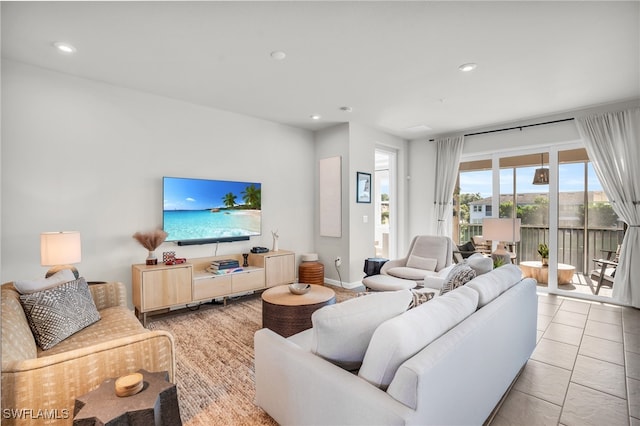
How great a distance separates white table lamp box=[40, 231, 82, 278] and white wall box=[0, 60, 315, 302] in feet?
1.88

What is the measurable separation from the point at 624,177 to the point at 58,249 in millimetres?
6250

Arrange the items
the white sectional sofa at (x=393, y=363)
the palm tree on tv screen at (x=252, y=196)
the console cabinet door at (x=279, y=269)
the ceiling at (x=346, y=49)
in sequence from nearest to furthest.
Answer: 1. the white sectional sofa at (x=393, y=363)
2. the ceiling at (x=346, y=49)
3. the console cabinet door at (x=279, y=269)
4. the palm tree on tv screen at (x=252, y=196)

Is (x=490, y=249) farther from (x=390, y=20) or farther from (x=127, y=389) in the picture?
(x=127, y=389)

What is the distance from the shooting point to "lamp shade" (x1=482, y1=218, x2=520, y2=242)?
3783 millimetres

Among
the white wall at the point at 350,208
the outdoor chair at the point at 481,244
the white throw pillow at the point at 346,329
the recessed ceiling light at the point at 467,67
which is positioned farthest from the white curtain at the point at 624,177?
the white throw pillow at the point at 346,329

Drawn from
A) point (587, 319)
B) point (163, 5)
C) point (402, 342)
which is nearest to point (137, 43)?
point (163, 5)

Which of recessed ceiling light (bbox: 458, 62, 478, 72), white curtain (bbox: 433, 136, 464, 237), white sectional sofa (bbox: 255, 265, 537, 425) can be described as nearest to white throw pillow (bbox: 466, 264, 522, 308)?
white sectional sofa (bbox: 255, 265, 537, 425)

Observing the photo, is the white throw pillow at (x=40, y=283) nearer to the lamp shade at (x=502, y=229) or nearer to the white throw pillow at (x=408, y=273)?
the white throw pillow at (x=408, y=273)

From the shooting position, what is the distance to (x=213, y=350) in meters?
2.72

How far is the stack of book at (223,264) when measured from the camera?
3.91 m

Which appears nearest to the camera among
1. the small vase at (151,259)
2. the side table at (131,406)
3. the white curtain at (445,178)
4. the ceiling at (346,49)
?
the side table at (131,406)

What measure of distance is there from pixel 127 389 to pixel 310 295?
176 cm

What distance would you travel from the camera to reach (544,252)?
4.59 metres

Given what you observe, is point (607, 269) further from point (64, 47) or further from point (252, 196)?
point (64, 47)
